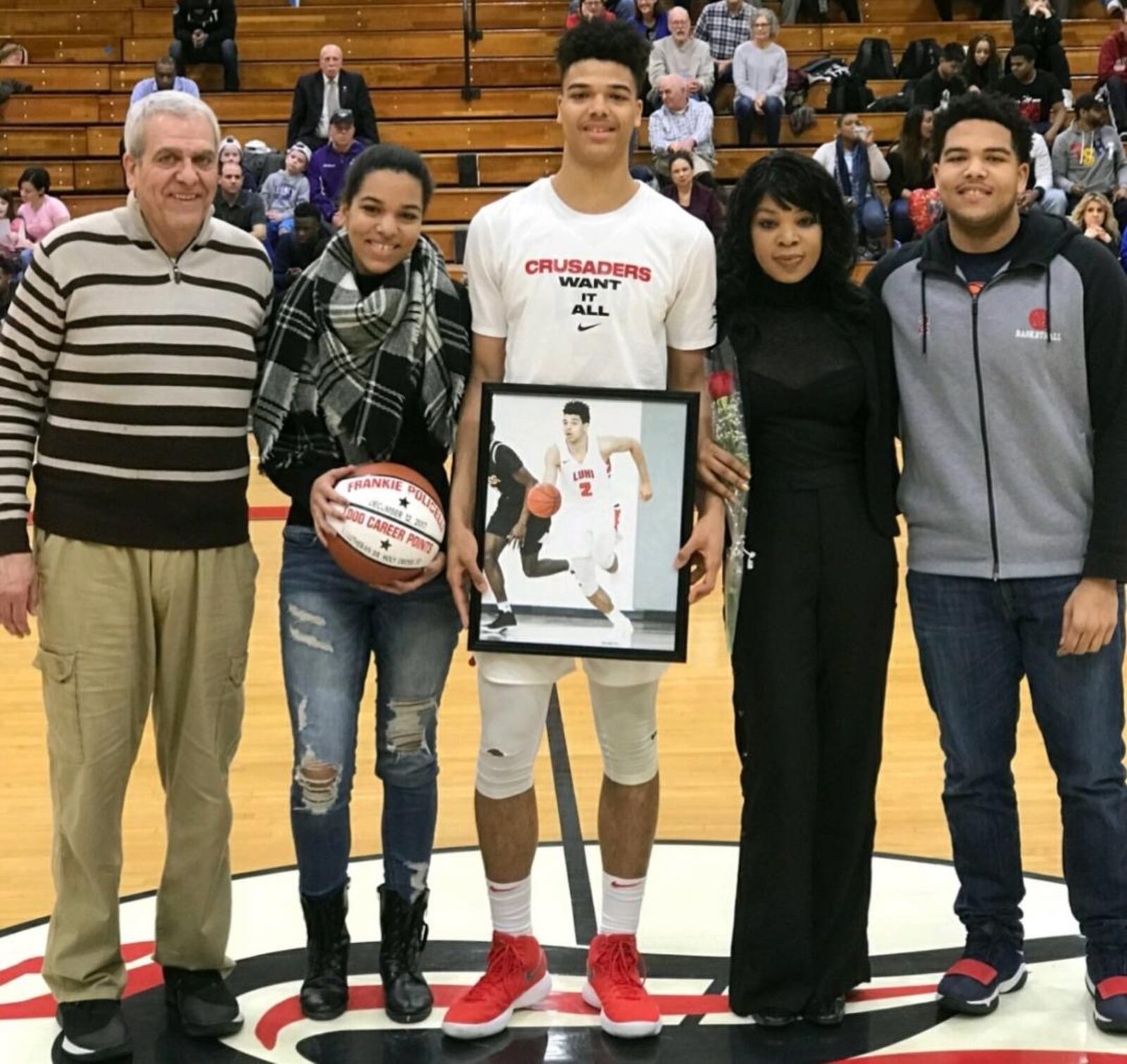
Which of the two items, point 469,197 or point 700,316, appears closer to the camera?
point 700,316

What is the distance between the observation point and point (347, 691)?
330 cm

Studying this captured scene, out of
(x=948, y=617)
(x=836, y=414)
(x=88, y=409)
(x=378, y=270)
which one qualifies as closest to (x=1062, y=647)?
(x=948, y=617)

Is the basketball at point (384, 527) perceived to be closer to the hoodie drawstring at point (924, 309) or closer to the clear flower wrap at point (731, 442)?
the clear flower wrap at point (731, 442)

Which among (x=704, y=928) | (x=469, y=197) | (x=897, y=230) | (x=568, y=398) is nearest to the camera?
(x=568, y=398)

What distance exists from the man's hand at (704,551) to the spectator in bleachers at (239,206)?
9.37 metres

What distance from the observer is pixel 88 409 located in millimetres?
3191

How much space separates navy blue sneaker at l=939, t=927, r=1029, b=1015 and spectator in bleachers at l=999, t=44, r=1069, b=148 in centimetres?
1092

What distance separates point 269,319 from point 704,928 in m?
1.65

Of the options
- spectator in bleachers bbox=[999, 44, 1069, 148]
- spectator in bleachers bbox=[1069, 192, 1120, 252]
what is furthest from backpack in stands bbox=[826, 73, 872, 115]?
spectator in bleachers bbox=[1069, 192, 1120, 252]

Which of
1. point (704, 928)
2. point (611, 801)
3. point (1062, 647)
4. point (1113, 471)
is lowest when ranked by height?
point (704, 928)

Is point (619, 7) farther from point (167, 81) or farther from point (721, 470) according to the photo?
point (721, 470)

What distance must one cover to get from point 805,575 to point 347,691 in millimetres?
900

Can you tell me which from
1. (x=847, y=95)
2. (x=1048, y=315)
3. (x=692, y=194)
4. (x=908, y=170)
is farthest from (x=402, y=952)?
(x=847, y=95)

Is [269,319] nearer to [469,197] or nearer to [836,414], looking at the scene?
[836,414]
